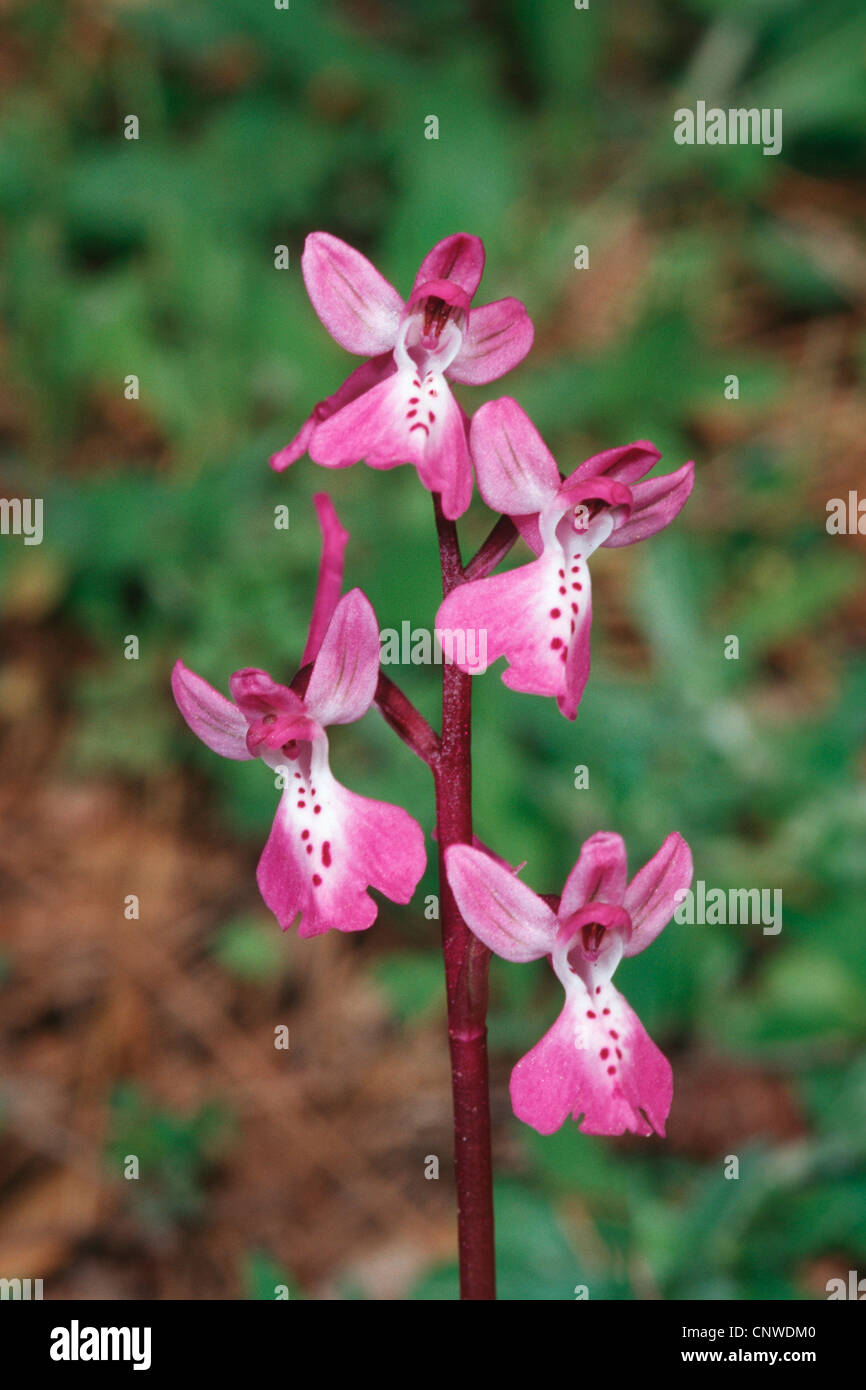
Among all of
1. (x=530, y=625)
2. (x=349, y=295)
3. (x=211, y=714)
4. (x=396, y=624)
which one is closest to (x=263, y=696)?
→ (x=211, y=714)

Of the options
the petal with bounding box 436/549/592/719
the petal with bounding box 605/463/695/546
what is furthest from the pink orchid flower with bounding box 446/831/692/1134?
the petal with bounding box 605/463/695/546

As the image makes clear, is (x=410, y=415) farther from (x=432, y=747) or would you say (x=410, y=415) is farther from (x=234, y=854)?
(x=234, y=854)

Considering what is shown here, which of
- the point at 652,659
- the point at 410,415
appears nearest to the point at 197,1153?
the point at 652,659

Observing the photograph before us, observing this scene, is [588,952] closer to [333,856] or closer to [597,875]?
[597,875]

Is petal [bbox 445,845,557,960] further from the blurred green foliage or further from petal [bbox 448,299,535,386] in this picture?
the blurred green foliage

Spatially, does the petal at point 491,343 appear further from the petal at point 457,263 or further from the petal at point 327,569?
the petal at point 327,569
